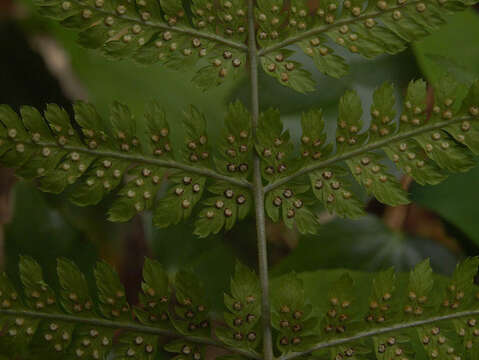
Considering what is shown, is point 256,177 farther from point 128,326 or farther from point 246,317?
point 128,326

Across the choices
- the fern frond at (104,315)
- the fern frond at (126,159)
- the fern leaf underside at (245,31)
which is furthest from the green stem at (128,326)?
the fern leaf underside at (245,31)

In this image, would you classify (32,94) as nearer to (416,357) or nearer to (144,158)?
(144,158)

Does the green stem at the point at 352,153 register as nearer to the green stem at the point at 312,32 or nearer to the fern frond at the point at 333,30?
the fern frond at the point at 333,30

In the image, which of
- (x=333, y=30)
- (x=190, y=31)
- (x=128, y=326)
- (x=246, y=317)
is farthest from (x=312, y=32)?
(x=128, y=326)

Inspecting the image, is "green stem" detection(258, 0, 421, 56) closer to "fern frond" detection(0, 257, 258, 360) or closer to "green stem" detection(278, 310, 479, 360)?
"fern frond" detection(0, 257, 258, 360)

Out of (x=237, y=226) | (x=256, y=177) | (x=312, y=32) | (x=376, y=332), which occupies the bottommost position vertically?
(x=376, y=332)

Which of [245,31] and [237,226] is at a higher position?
[245,31]

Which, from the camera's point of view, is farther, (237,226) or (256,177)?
(237,226)
